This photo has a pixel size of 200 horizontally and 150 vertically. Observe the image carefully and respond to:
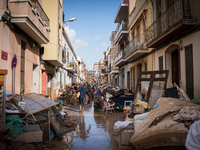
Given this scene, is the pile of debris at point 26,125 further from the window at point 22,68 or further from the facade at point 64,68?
the facade at point 64,68

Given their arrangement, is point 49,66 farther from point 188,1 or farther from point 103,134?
point 188,1

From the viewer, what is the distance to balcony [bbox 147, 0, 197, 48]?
25.2 feet

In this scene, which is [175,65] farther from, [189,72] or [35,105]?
[35,105]

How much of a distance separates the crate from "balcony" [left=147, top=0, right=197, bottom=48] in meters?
7.23

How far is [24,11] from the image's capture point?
7.66m

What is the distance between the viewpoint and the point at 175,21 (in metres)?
8.46

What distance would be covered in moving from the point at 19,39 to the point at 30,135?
18.8ft

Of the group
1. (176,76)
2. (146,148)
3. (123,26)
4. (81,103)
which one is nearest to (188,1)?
(176,76)

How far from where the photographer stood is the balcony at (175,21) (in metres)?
7.68

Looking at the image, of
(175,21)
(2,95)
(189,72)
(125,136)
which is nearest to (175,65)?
(189,72)

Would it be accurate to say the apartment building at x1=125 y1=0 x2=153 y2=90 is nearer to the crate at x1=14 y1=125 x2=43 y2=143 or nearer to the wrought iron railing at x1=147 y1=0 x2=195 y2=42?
the wrought iron railing at x1=147 y1=0 x2=195 y2=42

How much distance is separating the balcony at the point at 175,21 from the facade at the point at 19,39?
22.4 ft

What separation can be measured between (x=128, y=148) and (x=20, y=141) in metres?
2.76

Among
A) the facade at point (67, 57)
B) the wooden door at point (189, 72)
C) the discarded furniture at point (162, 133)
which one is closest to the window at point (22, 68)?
the discarded furniture at point (162, 133)
